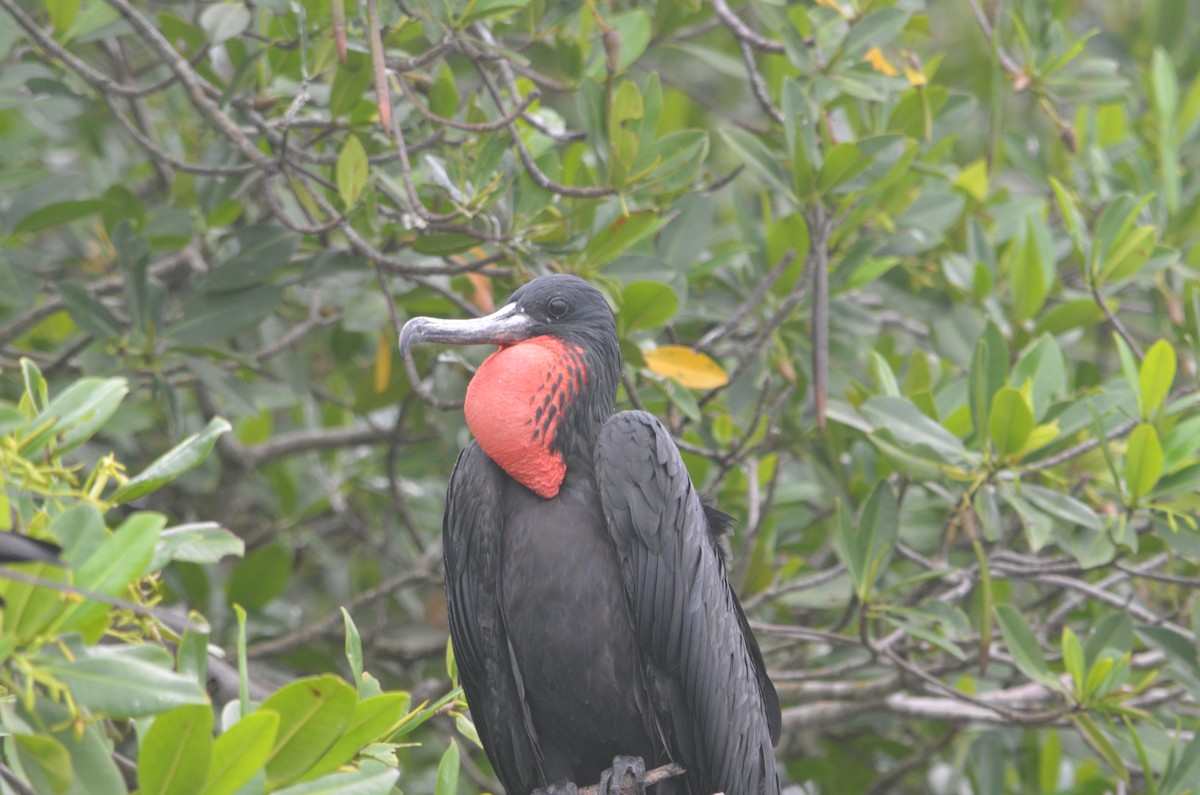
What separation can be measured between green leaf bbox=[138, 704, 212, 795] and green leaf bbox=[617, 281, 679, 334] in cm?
188

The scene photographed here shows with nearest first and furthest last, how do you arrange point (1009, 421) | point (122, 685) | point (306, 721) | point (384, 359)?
point (122, 685) < point (306, 721) < point (1009, 421) < point (384, 359)

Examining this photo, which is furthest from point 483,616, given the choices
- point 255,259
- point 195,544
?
point 255,259

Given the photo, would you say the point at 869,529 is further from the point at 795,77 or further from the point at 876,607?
the point at 795,77

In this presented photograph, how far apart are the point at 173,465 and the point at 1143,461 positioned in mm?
2344

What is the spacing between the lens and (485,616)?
9.99 ft

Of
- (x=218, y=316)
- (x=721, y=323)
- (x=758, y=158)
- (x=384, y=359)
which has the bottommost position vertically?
(x=384, y=359)

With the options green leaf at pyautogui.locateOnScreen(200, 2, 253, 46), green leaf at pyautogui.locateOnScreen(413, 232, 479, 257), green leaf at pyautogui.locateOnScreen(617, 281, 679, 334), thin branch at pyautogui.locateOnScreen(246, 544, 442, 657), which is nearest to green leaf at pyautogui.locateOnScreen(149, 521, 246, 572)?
green leaf at pyautogui.locateOnScreen(413, 232, 479, 257)

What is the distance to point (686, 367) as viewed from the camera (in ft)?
11.8

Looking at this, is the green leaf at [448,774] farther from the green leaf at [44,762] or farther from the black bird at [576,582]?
the green leaf at [44,762]

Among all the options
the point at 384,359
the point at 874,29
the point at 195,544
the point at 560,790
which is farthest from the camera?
the point at 384,359

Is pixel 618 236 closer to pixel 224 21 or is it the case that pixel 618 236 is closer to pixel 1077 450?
pixel 224 21

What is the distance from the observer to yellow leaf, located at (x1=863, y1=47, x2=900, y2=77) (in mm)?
3981

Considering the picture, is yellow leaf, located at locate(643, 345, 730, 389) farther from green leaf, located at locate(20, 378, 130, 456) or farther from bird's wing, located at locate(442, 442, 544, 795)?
green leaf, located at locate(20, 378, 130, 456)

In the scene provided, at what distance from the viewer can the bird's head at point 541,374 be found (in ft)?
9.78
